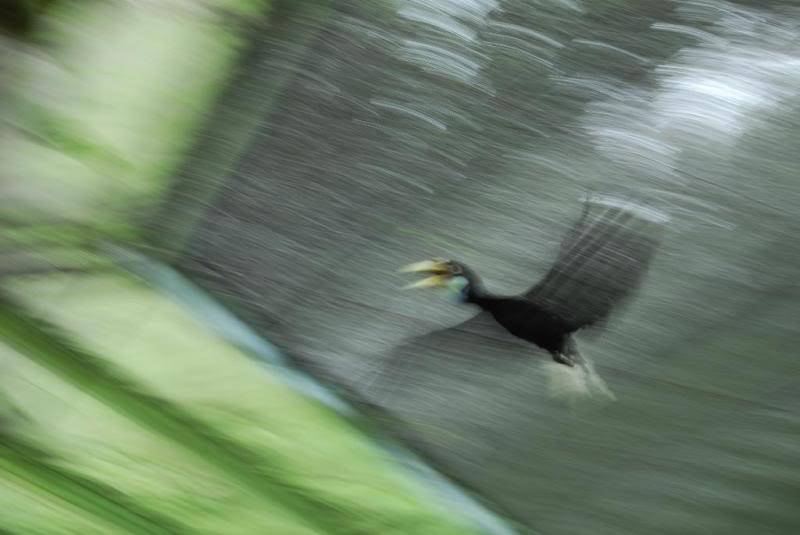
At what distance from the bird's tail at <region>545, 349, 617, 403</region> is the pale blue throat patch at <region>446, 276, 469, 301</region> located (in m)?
0.06

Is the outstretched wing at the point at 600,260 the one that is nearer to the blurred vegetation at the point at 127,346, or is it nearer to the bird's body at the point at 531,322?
the bird's body at the point at 531,322

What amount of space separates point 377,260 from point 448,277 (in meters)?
0.05

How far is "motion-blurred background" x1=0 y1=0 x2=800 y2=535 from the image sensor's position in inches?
24.6

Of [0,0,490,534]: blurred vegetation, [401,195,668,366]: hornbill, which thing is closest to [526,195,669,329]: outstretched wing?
[401,195,668,366]: hornbill

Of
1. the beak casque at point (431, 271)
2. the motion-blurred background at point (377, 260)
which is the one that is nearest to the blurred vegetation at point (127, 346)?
the motion-blurred background at point (377, 260)

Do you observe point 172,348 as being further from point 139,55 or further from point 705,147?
point 705,147

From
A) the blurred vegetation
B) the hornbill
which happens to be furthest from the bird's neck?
the blurred vegetation

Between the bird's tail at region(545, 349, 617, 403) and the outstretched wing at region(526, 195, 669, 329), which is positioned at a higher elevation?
the outstretched wing at region(526, 195, 669, 329)

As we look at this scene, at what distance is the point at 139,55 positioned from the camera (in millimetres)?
727

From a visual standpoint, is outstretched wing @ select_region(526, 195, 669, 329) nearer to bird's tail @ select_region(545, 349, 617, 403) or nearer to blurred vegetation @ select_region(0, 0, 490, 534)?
bird's tail @ select_region(545, 349, 617, 403)

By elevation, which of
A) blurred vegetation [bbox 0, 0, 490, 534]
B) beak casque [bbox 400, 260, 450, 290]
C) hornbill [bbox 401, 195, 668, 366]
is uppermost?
hornbill [bbox 401, 195, 668, 366]

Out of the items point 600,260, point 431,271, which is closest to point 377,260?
point 431,271

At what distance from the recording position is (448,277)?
661 millimetres

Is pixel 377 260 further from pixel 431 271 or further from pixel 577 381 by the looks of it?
pixel 577 381
